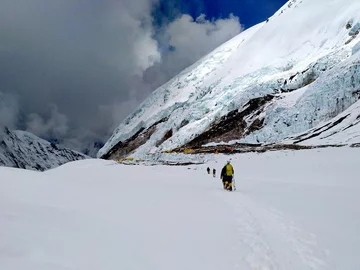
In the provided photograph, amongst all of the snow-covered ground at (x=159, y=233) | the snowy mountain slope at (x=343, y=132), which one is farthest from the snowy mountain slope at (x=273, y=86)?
the snow-covered ground at (x=159, y=233)

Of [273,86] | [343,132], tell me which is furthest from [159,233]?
[273,86]

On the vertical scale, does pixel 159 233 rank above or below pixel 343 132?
below

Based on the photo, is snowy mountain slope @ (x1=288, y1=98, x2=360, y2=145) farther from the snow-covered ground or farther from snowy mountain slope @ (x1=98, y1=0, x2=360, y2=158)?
the snow-covered ground

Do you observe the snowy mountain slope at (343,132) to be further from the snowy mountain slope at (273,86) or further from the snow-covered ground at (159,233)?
the snow-covered ground at (159,233)

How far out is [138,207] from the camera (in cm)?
865

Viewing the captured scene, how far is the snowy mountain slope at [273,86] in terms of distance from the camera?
73.1 metres

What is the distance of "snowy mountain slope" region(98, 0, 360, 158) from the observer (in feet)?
240

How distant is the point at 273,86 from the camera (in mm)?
104188

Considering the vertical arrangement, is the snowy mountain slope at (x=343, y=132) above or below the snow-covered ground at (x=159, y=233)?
above

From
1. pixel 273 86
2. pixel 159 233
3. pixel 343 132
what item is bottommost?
pixel 159 233

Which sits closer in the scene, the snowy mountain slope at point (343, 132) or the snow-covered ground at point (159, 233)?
the snow-covered ground at point (159, 233)

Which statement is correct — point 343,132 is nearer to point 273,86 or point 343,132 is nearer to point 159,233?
point 159,233

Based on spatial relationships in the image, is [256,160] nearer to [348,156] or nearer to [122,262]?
[348,156]

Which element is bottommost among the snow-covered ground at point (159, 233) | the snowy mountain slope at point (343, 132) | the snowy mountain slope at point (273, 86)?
the snow-covered ground at point (159, 233)
